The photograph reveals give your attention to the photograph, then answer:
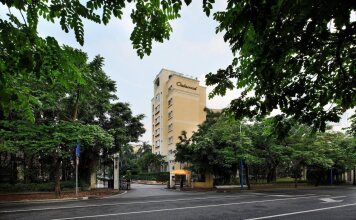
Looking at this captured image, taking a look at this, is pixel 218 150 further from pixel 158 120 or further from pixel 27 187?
pixel 158 120

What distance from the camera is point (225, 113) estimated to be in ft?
19.5

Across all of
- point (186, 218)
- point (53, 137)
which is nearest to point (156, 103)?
point (53, 137)

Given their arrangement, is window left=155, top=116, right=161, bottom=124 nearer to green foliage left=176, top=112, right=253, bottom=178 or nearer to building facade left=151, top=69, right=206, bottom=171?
building facade left=151, top=69, right=206, bottom=171

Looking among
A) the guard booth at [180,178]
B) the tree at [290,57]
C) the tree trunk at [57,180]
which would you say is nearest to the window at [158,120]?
the guard booth at [180,178]

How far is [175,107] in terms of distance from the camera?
69875mm

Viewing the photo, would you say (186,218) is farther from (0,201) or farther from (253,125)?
(253,125)

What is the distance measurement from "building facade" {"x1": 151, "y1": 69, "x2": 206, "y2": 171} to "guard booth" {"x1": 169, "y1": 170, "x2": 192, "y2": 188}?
17784 millimetres

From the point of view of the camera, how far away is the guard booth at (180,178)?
41919mm

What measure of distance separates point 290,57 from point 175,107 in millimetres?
64685

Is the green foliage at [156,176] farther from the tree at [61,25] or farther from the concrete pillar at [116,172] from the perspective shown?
the tree at [61,25]

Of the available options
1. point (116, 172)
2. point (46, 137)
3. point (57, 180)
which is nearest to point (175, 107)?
point (116, 172)

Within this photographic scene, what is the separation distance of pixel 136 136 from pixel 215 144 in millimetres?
8618

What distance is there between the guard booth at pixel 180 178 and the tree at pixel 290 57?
3631cm

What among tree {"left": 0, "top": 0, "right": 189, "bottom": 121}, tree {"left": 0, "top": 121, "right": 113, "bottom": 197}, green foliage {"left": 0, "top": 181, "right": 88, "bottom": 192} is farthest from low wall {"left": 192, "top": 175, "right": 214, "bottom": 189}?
tree {"left": 0, "top": 0, "right": 189, "bottom": 121}
